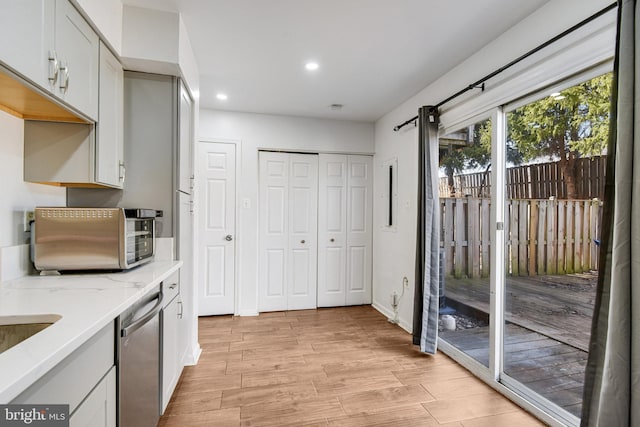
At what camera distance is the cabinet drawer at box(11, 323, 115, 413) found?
73 centimetres

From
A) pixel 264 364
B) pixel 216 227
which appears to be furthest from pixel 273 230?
pixel 264 364

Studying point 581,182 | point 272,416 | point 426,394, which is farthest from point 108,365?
point 581,182

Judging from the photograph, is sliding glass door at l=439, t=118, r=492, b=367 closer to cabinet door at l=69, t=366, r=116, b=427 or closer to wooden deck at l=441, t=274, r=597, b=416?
wooden deck at l=441, t=274, r=597, b=416

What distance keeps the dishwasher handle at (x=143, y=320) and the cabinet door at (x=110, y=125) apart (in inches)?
30.3

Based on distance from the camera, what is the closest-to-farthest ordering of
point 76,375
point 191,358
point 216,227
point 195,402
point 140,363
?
point 76,375, point 140,363, point 195,402, point 191,358, point 216,227

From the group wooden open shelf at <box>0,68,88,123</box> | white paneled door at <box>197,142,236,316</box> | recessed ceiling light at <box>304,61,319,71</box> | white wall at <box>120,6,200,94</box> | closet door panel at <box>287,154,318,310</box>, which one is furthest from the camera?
closet door panel at <box>287,154,318,310</box>

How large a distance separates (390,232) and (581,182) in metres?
2.16

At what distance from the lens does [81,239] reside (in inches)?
62.2

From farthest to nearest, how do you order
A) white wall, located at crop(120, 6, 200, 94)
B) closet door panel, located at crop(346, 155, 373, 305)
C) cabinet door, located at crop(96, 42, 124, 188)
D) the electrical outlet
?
closet door panel, located at crop(346, 155, 373, 305), white wall, located at crop(120, 6, 200, 94), cabinet door, located at crop(96, 42, 124, 188), the electrical outlet

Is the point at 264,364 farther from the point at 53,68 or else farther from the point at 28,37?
the point at 28,37

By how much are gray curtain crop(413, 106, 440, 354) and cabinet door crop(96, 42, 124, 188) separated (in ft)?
7.95

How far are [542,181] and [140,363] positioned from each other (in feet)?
8.35

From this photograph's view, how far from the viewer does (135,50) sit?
190 cm

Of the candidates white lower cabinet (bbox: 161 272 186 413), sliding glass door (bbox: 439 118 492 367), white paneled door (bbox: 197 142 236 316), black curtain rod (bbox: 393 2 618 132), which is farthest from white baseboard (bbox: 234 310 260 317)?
Answer: black curtain rod (bbox: 393 2 618 132)
